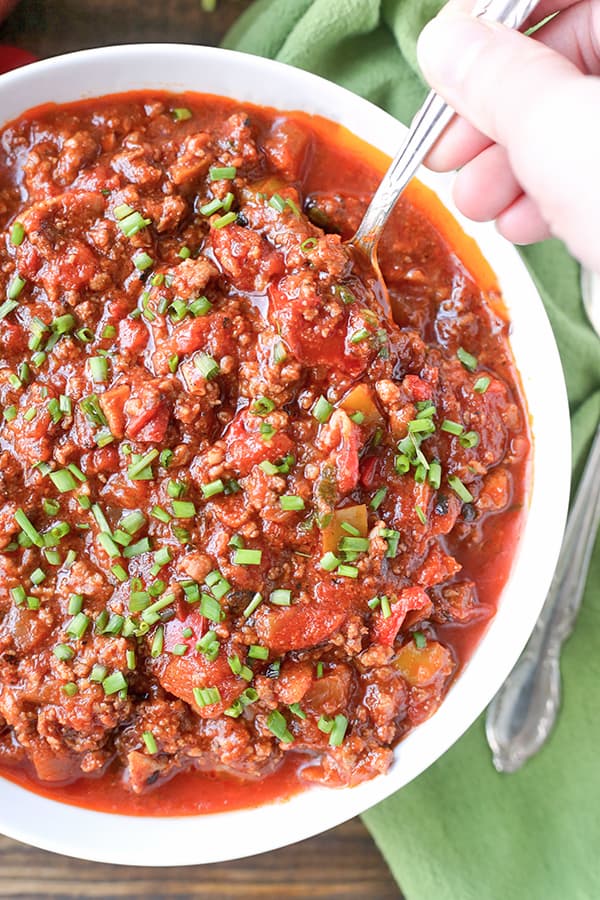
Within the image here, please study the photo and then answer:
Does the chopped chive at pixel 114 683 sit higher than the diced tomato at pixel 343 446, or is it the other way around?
the diced tomato at pixel 343 446

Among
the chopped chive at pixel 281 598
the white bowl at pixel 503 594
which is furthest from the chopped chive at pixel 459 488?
the chopped chive at pixel 281 598

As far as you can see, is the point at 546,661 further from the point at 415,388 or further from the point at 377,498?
the point at 415,388

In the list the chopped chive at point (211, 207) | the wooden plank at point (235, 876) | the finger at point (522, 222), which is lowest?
the wooden plank at point (235, 876)

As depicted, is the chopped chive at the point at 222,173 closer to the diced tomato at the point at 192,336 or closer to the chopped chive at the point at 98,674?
the diced tomato at the point at 192,336

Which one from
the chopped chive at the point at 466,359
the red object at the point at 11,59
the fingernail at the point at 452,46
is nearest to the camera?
the fingernail at the point at 452,46

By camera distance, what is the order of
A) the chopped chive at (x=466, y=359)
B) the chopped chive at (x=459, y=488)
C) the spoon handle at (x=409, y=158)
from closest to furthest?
the spoon handle at (x=409, y=158), the chopped chive at (x=459, y=488), the chopped chive at (x=466, y=359)

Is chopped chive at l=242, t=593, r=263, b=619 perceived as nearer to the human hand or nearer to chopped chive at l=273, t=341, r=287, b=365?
chopped chive at l=273, t=341, r=287, b=365

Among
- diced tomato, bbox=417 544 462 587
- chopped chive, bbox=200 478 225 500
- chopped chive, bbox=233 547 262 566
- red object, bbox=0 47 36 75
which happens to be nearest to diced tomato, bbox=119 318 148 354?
chopped chive, bbox=200 478 225 500
